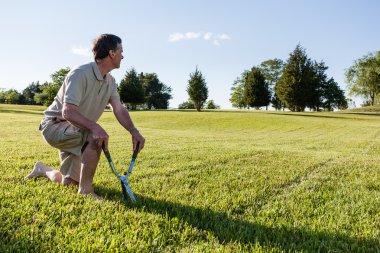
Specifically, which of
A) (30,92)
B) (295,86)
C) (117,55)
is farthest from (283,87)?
(30,92)

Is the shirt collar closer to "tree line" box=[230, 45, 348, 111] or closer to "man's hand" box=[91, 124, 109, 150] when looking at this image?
"man's hand" box=[91, 124, 109, 150]

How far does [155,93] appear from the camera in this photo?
348ft

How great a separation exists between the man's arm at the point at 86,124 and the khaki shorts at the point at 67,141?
35cm

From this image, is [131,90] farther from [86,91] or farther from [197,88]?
[86,91]

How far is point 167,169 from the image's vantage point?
5.95 metres

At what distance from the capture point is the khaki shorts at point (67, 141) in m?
3.88

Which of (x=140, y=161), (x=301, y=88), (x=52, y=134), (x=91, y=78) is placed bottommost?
(x=140, y=161)

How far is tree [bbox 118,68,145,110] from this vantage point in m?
A: 73.1

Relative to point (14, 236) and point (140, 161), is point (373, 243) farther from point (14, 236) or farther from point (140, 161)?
point (140, 161)

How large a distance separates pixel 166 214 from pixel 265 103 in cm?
7687

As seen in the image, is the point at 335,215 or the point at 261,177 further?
the point at 261,177

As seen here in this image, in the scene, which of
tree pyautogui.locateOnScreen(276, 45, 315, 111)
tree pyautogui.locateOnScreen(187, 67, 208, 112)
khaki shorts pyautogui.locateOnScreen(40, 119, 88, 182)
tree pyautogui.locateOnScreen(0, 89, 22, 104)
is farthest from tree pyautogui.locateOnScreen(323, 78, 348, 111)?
tree pyautogui.locateOnScreen(0, 89, 22, 104)

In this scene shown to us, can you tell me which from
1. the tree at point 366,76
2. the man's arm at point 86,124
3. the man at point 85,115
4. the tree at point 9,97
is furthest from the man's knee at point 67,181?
the tree at point 9,97

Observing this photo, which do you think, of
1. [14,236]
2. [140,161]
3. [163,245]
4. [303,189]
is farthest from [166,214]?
[140,161]
